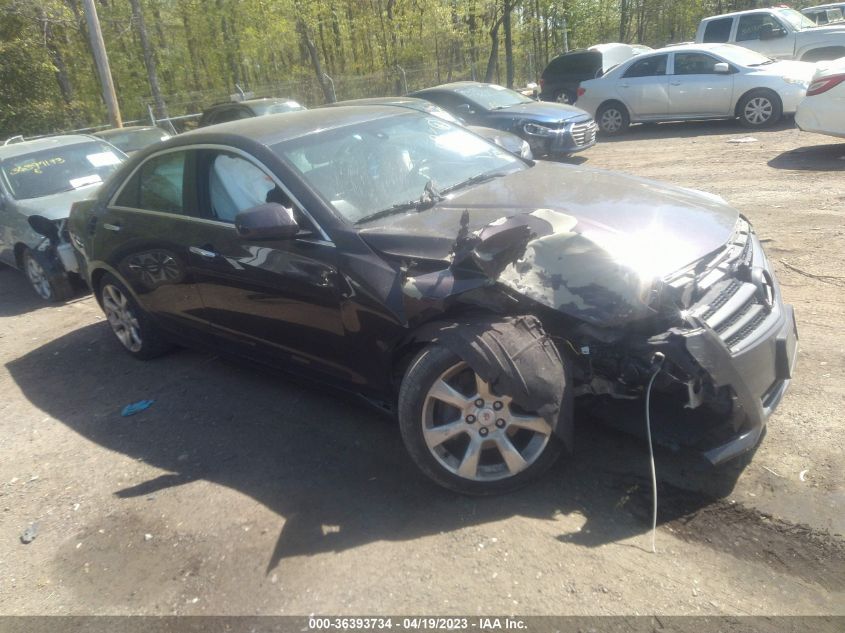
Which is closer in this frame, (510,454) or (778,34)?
(510,454)

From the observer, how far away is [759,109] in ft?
40.3

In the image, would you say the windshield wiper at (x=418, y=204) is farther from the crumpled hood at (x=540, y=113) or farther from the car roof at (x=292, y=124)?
the crumpled hood at (x=540, y=113)

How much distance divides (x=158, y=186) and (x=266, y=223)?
168cm

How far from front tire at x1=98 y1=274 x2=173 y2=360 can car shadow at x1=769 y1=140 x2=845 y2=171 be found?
8.24m

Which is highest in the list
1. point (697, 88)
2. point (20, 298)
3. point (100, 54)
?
point (100, 54)

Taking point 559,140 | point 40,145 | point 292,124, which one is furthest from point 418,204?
point 559,140

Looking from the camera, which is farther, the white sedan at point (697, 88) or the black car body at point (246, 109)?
the black car body at point (246, 109)

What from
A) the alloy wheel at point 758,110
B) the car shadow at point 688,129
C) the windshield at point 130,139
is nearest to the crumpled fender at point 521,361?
the windshield at point 130,139

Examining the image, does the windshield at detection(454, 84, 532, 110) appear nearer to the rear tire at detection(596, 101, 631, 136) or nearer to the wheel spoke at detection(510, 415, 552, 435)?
the rear tire at detection(596, 101, 631, 136)

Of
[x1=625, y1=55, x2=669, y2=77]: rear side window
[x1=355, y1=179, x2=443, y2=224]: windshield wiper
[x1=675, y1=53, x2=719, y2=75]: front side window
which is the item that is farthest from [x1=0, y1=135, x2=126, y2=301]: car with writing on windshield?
[x1=675, y1=53, x2=719, y2=75]: front side window

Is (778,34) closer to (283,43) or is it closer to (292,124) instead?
(292,124)

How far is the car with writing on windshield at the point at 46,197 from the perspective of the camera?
752 centimetres

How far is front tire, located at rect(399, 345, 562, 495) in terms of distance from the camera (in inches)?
125

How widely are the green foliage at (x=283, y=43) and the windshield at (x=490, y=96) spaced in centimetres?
1302
